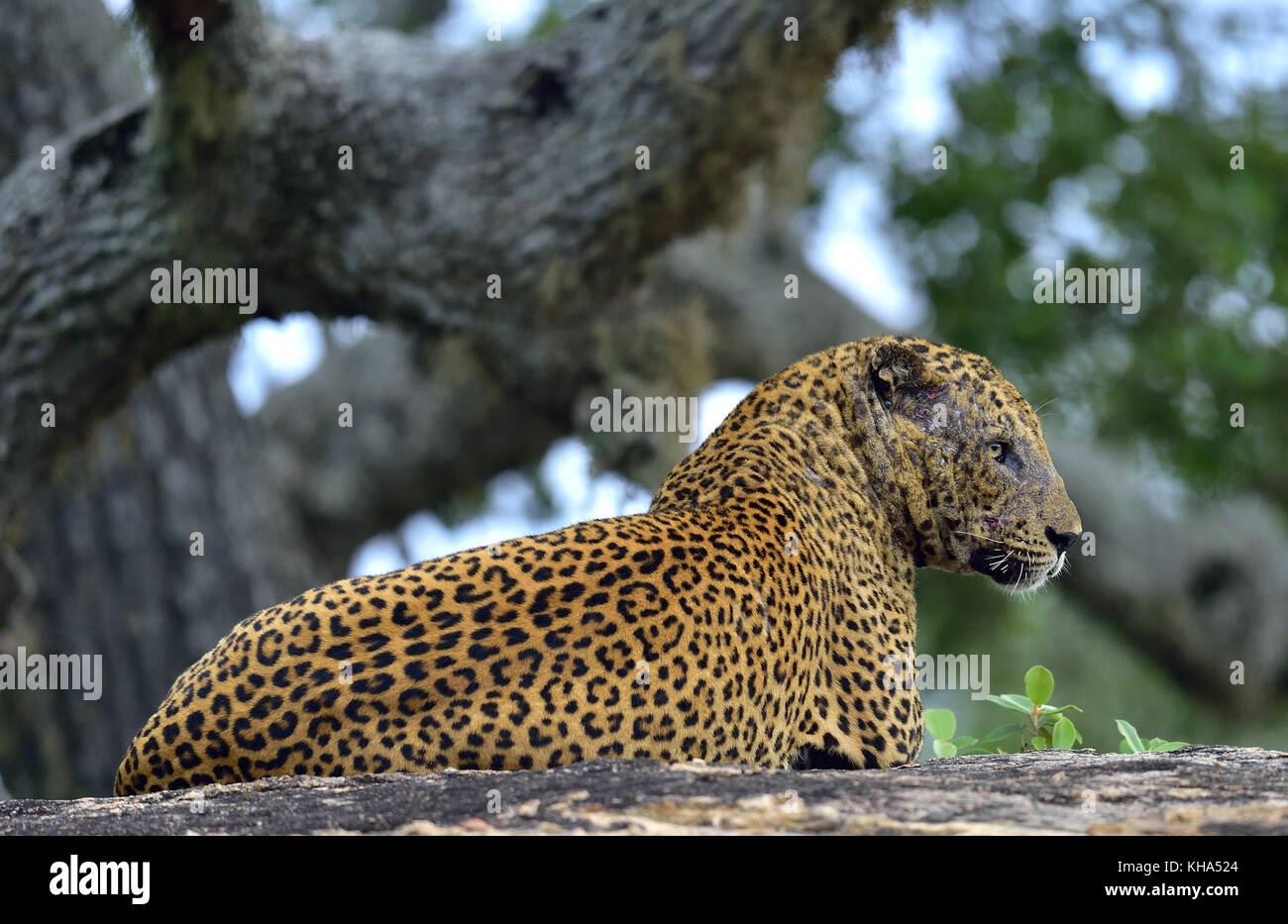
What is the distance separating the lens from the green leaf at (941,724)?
701 cm

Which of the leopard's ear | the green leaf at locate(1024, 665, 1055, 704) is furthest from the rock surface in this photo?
the leopard's ear

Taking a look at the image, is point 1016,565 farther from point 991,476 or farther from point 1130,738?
point 1130,738

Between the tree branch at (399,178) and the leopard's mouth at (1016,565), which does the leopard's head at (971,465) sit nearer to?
the leopard's mouth at (1016,565)

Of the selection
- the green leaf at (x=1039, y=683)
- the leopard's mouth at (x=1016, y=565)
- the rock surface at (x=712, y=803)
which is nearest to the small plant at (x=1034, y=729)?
the green leaf at (x=1039, y=683)

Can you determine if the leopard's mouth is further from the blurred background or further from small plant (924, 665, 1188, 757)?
the blurred background

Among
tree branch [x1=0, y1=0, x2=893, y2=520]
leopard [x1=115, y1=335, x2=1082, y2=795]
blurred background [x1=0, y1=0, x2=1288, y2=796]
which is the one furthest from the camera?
blurred background [x1=0, y1=0, x2=1288, y2=796]

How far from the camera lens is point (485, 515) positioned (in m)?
21.7

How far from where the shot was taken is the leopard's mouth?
22.6 ft

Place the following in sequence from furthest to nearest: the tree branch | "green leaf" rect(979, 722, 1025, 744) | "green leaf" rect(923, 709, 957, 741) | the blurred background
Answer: the blurred background, the tree branch, "green leaf" rect(923, 709, 957, 741), "green leaf" rect(979, 722, 1025, 744)

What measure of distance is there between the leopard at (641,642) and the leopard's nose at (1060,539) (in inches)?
0.4

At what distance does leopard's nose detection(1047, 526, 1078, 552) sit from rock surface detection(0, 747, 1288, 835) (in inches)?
65.4

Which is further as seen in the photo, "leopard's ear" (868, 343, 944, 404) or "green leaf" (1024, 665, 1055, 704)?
"leopard's ear" (868, 343, 944, 404)
